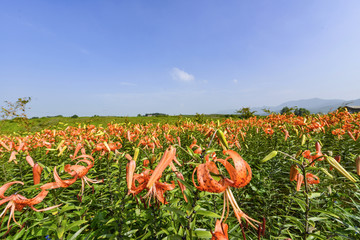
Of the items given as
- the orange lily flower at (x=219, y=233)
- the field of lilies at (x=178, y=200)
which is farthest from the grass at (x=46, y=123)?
the orange lily flower at (x=219, y=233)

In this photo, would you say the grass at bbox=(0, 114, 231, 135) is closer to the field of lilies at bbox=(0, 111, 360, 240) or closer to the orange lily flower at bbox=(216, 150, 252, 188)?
the field of lilies at bbox=(0, 111, 360, 240)

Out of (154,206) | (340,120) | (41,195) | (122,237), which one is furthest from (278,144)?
(41,195)

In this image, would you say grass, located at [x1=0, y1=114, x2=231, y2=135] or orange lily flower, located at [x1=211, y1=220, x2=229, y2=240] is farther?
grass, located at [x1=0, y1=114, x2=231, y2=135]

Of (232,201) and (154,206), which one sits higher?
(232,201)

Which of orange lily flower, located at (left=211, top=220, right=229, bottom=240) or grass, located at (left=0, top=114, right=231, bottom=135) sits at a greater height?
grass, located at (left=0, top=114, right=231, bottom=135)

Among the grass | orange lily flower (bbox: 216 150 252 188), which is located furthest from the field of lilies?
the grass

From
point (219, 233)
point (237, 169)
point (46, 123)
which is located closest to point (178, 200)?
point (219, 233)

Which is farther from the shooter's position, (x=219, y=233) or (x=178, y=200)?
(x=178, y=200)

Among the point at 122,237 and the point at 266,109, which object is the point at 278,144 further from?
the point at 266,109

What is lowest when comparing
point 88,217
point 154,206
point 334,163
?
point 88,217

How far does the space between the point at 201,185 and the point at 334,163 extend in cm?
75

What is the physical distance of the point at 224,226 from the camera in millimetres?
835

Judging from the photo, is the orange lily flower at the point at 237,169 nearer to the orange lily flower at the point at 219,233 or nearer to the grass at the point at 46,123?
the orange lily flower at the point at 219,233

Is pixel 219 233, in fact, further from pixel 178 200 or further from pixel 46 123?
pixel 46 123
